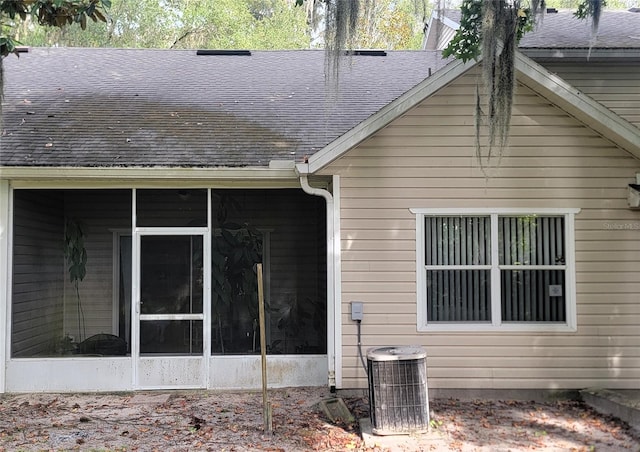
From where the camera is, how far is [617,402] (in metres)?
6.02

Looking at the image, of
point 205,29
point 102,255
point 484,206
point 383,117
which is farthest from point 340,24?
point 205,29

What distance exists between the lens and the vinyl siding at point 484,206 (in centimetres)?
679

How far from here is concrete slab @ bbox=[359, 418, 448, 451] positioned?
17.1ft

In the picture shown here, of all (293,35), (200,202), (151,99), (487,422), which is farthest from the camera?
(293,35)

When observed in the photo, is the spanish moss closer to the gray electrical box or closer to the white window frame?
the white window frame

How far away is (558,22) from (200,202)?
23.5 ft

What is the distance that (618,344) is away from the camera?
6.77 metres

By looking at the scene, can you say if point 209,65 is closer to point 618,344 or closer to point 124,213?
point 124,213

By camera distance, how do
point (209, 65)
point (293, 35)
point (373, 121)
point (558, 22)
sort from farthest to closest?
1. point (293, 35)
2. point (209, 65)
3. point (558, 22)
4. point (373, 121)

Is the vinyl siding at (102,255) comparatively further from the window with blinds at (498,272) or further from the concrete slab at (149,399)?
the window with blinds at (498,272)

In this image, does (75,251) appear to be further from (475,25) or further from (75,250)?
(475,25)

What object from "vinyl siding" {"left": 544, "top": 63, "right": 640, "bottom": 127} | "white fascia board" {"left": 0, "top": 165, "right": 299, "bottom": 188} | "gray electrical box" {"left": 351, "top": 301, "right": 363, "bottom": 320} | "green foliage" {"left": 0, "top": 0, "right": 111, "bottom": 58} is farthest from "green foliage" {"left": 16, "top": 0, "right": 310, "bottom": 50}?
"gray electrical box" {"left": 351, "top": 301, "right": 363, "bottom": 320}

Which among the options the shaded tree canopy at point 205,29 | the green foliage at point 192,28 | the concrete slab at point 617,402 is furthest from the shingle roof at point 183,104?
the green foliage at point 192,28

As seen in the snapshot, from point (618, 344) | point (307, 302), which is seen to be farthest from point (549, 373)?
point (307, 302)
